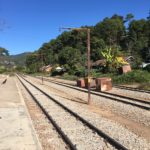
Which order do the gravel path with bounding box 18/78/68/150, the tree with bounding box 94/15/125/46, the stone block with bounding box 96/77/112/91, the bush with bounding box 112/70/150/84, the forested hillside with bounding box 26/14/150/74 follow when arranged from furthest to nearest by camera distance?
the tree with bounding box 94/15/125/46 < the forested hillside with bounding box 26/14/150/74 < the bush with bounding box 112/70/150/84 < the stone block with bounding box 96/77/112/91 < the gravel path with bounding box 18/78/68/150

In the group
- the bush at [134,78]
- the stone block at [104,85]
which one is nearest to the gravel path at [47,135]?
the stone block at [104,85]

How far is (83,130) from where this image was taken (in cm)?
1405

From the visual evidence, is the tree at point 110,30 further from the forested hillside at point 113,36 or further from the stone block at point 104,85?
the stone block at point 104,85

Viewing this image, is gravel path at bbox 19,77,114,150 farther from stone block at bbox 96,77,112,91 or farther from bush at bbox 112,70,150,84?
bush at bbox 112,70,150,84

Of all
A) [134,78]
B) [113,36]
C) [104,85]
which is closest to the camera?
[104,85]

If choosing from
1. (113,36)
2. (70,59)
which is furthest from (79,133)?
(113,36)

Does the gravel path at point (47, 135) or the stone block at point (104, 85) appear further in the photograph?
the stone block at point (104, 85)

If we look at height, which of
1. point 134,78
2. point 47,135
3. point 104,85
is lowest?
point 47,135

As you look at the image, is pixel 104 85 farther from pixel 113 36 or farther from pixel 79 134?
pixel 113 36

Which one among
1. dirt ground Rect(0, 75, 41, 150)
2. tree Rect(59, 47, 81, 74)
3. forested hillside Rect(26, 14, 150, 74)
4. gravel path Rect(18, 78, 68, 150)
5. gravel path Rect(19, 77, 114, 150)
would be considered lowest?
gravel path Rect(18, 78, 68, 150)

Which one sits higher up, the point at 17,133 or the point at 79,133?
the point at 17,133

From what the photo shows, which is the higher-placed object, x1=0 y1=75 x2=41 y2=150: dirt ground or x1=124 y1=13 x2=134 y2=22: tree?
x1=124 y1=13 x2=134 y2=22: tree

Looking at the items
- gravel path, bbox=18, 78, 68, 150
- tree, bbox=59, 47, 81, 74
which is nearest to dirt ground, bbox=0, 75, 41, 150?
gravel path, bbox=18, 78, 68, 150

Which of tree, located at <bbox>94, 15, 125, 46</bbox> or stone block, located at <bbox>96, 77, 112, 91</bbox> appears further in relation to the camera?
tree, located at <bbox>94, 15, 125, 46</bbox>
